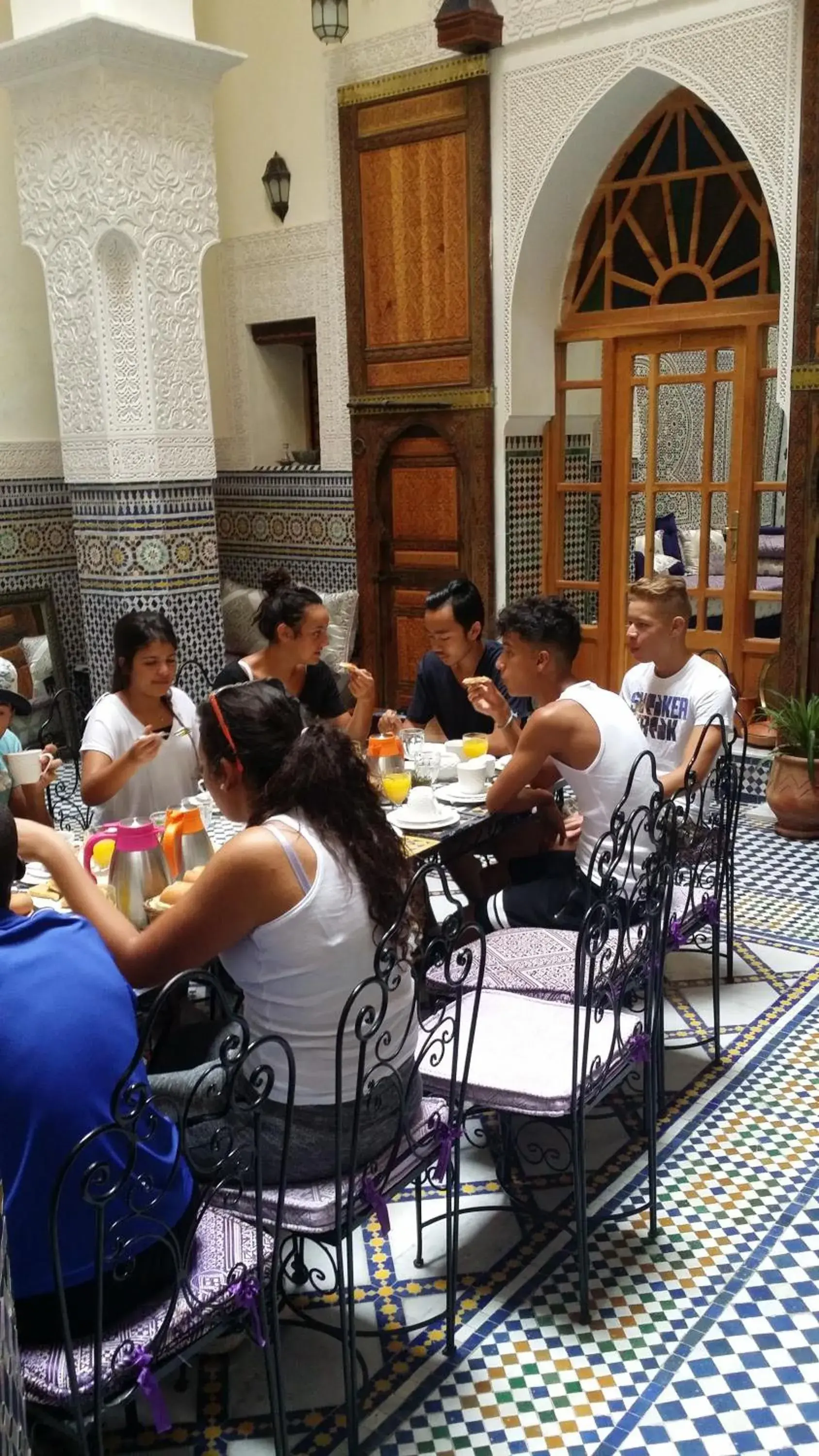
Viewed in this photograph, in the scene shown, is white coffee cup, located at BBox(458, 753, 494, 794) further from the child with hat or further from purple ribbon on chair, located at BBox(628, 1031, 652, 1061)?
the child with hat

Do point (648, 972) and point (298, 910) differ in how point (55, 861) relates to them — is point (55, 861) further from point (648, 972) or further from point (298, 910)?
point (648, 972)

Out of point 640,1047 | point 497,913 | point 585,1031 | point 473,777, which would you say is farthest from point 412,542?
point 585,1031

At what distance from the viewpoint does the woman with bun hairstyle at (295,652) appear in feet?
12.5

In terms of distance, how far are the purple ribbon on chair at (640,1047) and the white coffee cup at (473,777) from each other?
2.99 ft

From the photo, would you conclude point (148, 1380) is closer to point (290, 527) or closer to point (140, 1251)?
point (140, 1251)

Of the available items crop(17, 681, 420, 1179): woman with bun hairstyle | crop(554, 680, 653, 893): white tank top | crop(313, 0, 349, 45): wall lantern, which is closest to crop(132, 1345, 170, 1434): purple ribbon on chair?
crop(17, 681, 420, 1179): woman with bun hairstyle

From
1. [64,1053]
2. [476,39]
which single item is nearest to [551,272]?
[476,39]

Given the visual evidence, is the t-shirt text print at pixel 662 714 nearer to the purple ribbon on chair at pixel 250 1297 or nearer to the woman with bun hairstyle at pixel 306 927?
the woman with bun hairstyle at pixel 306 927

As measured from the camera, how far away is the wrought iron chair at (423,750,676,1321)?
88.9 inches

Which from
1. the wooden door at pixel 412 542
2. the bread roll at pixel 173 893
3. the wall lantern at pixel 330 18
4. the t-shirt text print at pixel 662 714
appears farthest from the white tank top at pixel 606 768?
the wall lantern at pixel 330 18

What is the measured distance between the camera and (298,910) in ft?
6.26

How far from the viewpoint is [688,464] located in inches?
233

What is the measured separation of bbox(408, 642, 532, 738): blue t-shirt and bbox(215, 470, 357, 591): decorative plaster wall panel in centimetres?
283

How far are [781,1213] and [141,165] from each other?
5303 millimetres
